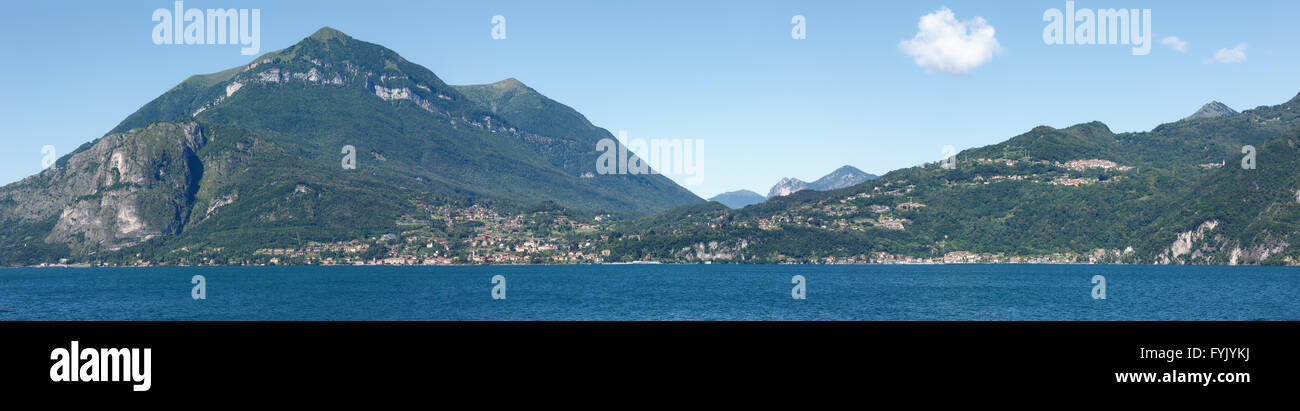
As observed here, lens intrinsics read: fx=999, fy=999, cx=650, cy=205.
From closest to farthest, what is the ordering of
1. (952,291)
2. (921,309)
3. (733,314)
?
(733,314) → (921,309) → (952,291)

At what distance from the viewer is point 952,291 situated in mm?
114750

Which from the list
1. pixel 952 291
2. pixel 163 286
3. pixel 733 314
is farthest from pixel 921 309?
pixel 163 286
